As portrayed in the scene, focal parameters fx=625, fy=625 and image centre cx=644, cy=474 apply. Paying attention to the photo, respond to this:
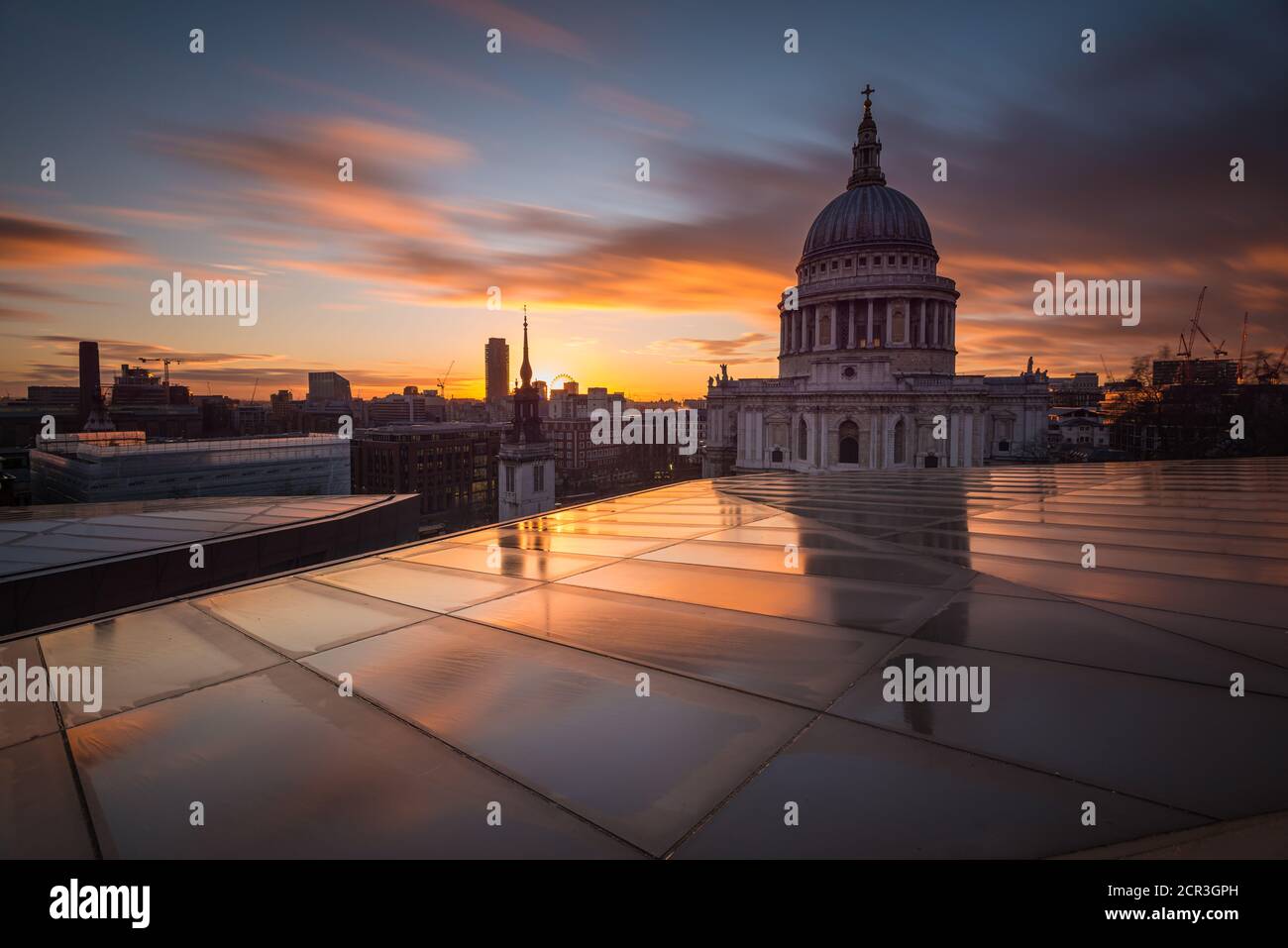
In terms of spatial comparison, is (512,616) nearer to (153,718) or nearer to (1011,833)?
(153,718)

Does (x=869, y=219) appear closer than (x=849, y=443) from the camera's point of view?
No

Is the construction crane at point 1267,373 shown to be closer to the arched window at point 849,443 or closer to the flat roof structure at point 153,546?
the arched window at point 849,443

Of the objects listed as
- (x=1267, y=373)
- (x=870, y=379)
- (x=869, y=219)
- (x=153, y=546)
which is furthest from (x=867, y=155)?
(x=153, y=546)

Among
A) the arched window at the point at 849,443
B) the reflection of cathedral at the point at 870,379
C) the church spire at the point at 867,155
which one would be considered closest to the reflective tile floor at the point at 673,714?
the reflection of cathedral at the point at 870,379

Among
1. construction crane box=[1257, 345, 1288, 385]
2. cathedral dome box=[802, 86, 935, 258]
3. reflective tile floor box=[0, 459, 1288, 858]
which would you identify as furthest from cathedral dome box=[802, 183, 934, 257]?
reflective tile floor box=[0, 459, 1288, 858]

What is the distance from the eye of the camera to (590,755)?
4.67 metres

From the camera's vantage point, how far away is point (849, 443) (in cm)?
7594

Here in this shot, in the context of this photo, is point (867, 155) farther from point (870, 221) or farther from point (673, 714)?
point (673, 714)

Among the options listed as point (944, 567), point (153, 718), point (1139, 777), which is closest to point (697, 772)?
point (1139, 777)

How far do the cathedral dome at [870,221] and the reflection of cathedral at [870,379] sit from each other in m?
0.19

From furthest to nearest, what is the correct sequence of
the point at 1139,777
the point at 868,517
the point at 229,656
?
the point at 868,517, the point at 229,656, the point at 1139,777

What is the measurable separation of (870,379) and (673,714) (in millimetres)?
73990
